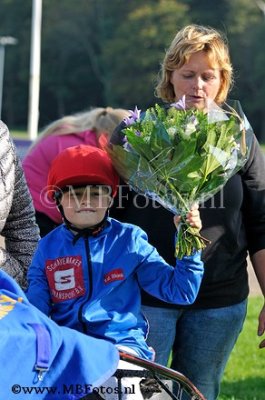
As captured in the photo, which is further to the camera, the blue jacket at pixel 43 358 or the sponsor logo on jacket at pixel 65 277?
the sponsor logo on jacket at pixel 65 277

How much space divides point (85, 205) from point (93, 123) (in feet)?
9.49

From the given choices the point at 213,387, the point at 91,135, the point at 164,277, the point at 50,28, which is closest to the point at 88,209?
the point at 164,277

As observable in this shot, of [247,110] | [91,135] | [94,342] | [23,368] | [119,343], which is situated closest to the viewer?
[23,368]

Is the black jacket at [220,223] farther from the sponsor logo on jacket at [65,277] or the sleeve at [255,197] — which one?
the sponsor logo on jacket at [65,277]

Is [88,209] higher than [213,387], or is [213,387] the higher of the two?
[88,209]

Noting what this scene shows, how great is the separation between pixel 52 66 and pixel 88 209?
247ft

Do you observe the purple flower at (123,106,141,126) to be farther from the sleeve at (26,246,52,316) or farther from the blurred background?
the blurred background

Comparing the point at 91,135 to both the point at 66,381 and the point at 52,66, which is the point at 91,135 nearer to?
the point at 66,381

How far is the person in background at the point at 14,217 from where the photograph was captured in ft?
11.2

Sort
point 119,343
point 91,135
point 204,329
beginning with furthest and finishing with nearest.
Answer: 1. point 91,135
2. point 204,329
3. point 119,343

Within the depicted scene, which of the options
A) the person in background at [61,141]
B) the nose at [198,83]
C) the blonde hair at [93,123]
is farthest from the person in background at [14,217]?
the blonde hair at [93,123]

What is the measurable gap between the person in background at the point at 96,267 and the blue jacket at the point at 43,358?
599 mm

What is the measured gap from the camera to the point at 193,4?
254ft

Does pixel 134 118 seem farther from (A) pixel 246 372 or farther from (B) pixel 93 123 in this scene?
(A) pixel 246 372
